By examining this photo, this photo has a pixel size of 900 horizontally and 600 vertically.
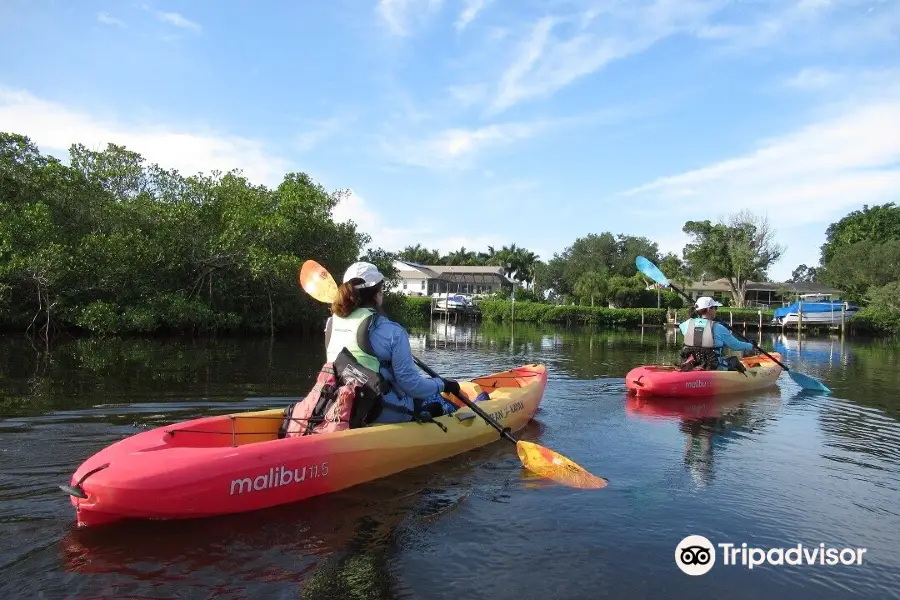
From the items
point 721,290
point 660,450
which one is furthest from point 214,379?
point 721,290

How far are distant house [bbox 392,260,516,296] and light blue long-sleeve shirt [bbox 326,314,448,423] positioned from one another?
56.0 metres

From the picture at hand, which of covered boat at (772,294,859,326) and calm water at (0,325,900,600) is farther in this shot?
covered boat at (772,294,859,326)

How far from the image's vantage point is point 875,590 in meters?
3.89

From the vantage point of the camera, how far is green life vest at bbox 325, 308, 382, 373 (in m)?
5.03

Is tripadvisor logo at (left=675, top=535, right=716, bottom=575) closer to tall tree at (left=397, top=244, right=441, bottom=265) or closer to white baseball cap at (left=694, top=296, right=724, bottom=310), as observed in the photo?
white baseball cap at (left=694, top=296, right=724, bottom=310)

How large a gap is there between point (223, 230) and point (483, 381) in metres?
17.9

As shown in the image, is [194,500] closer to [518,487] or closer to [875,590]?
[518,487]

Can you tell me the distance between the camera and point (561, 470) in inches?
221

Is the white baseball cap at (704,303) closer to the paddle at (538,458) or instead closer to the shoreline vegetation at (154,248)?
the paddle at (538,458)

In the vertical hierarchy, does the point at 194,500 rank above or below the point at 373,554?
above

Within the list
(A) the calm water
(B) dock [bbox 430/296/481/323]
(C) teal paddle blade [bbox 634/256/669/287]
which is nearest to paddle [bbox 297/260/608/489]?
(A) the calm water

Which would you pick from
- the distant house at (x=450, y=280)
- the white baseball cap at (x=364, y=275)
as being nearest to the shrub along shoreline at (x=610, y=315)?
the distant house at (x=450, y=280)

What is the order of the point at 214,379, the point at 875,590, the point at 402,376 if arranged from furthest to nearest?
the point at 214,379, the point at 402,376, the point at 875,590

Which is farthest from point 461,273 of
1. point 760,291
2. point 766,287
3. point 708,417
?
point 708,417
